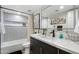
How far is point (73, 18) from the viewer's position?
1218 mm

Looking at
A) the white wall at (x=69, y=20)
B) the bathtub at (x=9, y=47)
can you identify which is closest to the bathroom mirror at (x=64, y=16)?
the white wall at (x=69, y=20)

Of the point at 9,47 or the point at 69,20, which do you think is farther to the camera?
the point at 9,47

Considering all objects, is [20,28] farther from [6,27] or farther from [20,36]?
[6,27]

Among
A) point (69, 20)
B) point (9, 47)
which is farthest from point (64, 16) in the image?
point (9, 47)

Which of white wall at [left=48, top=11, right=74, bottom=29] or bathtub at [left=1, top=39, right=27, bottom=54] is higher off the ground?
white wall at [left=48, top=11, right=74, bottom=29]

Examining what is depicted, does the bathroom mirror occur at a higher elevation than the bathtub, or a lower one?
higher

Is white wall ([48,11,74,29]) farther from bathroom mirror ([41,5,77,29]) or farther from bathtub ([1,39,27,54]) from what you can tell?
bathtub ([1,39,27,54])

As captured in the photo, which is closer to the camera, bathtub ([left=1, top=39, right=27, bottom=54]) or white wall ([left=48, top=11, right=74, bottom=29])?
white wall ([left=48, top=11, right=74, bottom=29])

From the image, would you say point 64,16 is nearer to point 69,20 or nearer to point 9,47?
point 69,20

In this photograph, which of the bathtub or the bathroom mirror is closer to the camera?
the bathroom mirror

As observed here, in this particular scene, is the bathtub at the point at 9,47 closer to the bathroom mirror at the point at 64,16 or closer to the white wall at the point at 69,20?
the bathroom mirror at the point at 64,16

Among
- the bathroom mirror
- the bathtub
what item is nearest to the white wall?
the bathroom mirror

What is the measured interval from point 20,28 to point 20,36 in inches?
13.3
